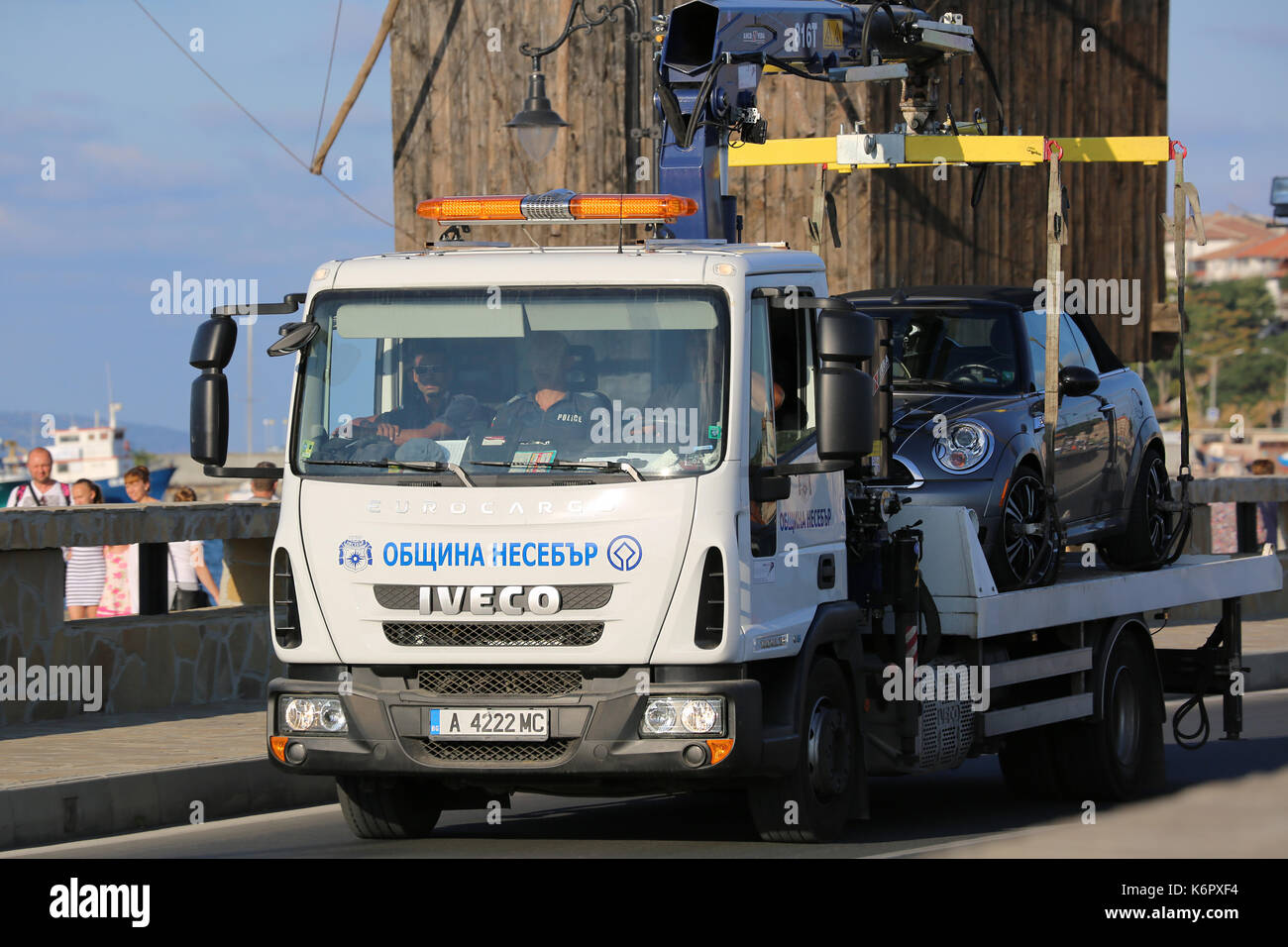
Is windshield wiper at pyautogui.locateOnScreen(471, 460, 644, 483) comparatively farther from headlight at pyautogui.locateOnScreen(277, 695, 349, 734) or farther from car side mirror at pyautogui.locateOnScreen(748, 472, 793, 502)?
headlight at pyautogui.locateOnScreen(277, 695, 349, 734)

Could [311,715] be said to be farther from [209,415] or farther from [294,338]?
[294,338]

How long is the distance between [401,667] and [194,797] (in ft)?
8.80

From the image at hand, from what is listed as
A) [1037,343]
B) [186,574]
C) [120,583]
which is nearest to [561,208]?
[1037,343]

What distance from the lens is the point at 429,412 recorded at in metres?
8.55

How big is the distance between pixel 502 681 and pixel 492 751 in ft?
0.99

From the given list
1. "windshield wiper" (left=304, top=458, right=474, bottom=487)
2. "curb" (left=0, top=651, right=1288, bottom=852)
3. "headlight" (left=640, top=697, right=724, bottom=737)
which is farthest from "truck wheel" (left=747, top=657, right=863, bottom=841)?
"curb" (left=0, top=651, right=1288, bottom=852)

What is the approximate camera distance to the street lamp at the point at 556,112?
17891mm

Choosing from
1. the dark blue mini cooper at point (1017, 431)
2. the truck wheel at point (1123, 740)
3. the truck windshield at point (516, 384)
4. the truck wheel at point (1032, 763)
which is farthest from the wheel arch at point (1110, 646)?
the truck windshield at point (516, 384)

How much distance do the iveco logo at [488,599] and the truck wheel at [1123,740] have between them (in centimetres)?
415

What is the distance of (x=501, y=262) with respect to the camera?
8.68 metres

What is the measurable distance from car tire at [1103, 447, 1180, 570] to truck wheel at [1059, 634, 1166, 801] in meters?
0.74

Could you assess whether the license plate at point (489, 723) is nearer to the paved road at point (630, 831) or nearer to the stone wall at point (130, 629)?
the paved road at point (630, 831)
